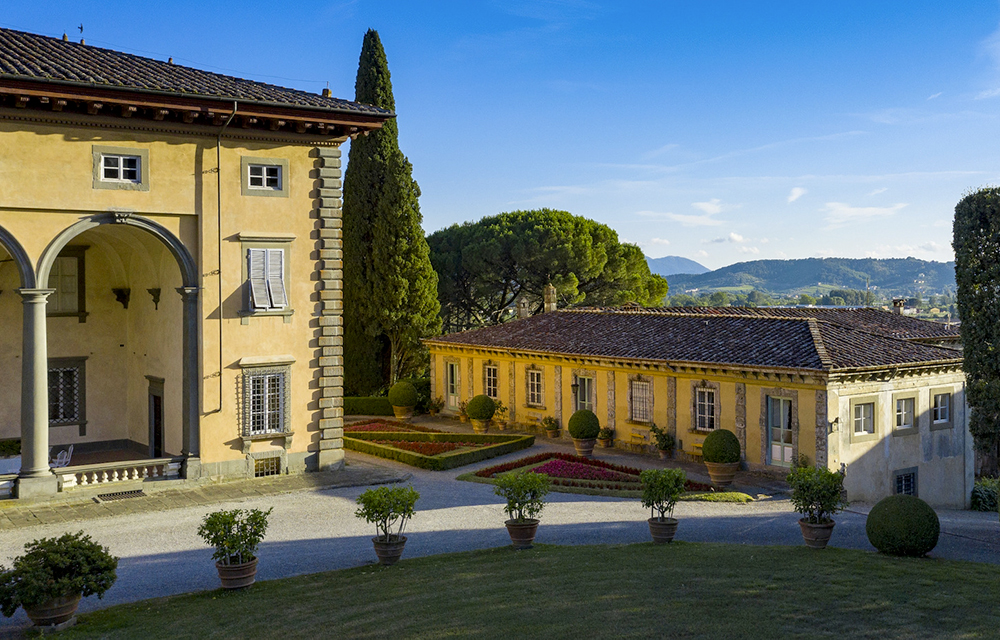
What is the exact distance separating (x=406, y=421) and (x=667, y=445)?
13.9 meters

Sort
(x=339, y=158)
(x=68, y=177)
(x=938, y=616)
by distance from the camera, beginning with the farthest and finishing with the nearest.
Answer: (x=339, y=158), (x=68, y=177), (x=938, y=616)

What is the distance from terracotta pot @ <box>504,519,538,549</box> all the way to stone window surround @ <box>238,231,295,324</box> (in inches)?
408

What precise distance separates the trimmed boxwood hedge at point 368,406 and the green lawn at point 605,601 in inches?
1003

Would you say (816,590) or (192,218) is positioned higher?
(192,218)

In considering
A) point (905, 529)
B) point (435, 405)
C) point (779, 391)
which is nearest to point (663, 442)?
point (779, 391)

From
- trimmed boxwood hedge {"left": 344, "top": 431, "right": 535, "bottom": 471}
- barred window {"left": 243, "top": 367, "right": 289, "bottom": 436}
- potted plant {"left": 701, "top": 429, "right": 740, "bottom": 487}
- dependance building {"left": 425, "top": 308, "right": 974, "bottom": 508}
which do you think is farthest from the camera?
trimmed boxwood hedge {"left": 344, "top": 431, "right": 535, "bottom": 471}

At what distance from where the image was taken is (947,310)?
165 meters

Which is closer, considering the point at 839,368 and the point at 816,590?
the point at 816,590

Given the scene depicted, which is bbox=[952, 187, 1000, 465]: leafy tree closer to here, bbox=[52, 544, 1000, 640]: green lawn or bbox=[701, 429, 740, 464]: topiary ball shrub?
bbox=[52, 544, 1000, 640]: green lawn

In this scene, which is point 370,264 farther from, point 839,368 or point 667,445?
point 839,368

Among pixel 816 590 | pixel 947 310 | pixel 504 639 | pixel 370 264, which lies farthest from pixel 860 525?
pixel 947 310

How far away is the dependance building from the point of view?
24984 millimetres

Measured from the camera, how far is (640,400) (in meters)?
30.1

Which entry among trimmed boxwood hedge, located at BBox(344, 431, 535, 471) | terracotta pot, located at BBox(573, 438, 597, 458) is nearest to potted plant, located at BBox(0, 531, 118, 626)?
trimmed boxwood hedge, located at BBox(344, 431, 535, 471)
